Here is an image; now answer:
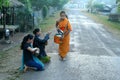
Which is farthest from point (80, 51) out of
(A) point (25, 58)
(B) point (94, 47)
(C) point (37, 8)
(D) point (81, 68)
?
(C) point (37, 8)

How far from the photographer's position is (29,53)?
10312mm

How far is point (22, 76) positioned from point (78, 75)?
5.53ft

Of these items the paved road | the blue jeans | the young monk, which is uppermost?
the young monk

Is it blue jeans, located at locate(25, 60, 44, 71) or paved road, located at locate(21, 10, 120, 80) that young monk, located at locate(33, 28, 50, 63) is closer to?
paved road, located at locate(21, 10, 120, 80)

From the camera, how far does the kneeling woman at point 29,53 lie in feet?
33.4

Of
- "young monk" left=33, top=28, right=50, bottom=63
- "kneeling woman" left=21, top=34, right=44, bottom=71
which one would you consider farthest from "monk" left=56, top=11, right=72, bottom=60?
"kneeling woman" left=21, top=34, right=44, bottom=71

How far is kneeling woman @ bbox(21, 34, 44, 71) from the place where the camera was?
33.4ft

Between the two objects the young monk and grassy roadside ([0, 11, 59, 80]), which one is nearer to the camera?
grassy roadside ([0, 11, 59, 80])

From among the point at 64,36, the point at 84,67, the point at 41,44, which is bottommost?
the point at 84,67

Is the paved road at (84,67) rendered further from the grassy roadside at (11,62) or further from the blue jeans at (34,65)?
the grassy roadside at (11,62)

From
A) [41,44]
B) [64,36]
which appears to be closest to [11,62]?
[41,44]

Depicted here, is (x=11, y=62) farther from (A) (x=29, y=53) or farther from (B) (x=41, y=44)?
(A) (x=29, y=53)

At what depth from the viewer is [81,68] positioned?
1100 centimetres

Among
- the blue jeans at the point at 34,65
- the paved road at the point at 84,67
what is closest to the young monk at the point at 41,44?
the paved road at the point at 84,67
